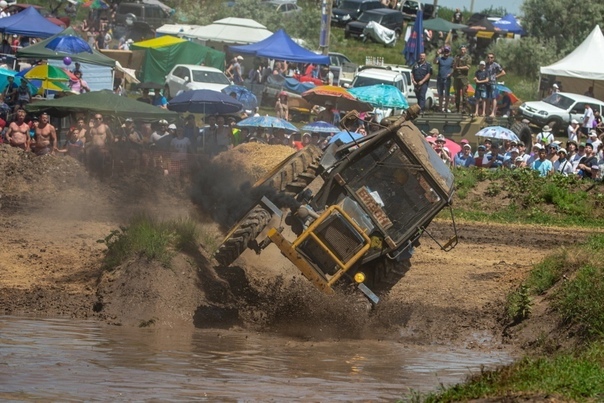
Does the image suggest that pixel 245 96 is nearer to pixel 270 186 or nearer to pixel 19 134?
pixel 19 134

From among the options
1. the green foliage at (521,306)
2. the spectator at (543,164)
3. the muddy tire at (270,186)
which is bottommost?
the spectator at (543,164)

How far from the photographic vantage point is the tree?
167 ft

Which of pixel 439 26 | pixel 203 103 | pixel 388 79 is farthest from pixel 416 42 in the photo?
pixel 439 26

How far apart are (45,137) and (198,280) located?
962 centimetres

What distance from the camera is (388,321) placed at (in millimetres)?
13609

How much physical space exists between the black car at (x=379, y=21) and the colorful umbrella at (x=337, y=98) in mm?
26025

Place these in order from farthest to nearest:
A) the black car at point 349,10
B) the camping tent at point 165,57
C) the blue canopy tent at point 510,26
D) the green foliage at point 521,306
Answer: the black car at point 349,10 < the blue canopy tent at point 510,26 < the camping tent at point 165,57 < the green foliage at point 521,306

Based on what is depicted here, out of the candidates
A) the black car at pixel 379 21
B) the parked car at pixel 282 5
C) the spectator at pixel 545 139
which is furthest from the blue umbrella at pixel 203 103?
the black car at pixel 379 21

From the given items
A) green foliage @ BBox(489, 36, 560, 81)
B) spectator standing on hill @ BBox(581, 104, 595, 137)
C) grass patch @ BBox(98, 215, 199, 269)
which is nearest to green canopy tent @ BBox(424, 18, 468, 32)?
green foliage @ BBox(489, 36, 560, 81)

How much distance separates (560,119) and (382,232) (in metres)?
24.3

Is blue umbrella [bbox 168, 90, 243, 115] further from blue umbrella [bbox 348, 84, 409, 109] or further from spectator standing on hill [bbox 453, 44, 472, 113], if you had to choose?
spectator standing on hill [bbox 453, 44, 472, 113]

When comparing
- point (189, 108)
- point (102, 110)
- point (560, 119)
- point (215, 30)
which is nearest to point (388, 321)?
point (102, 110)

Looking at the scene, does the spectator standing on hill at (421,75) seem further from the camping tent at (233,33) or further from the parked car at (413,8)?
the parked car at (413,8)

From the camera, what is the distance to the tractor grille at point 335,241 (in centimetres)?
1217
